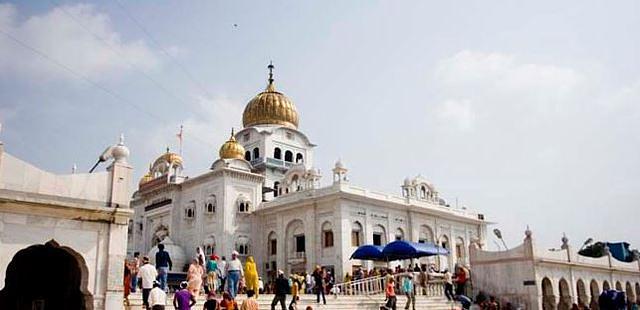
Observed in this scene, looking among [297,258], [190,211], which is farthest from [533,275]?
[190,211]

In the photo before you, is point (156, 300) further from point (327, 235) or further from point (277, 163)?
point (277, 163)

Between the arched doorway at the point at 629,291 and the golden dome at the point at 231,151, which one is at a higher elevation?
the golden dome at the point at 231,151

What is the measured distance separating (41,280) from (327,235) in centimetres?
2180

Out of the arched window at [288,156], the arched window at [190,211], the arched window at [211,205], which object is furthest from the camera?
the arched window at [288,156]

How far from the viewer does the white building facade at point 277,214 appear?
34.3m

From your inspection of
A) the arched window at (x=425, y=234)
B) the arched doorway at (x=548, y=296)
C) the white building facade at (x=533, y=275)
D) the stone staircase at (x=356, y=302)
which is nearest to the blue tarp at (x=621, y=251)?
the arched window at (x=425, y=234)

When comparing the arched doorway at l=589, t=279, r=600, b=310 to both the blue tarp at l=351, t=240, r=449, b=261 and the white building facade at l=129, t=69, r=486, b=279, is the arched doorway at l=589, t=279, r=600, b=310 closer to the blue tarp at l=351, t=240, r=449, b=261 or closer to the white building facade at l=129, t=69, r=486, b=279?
the blue tarp at l=351, t=240, r=449, b=261

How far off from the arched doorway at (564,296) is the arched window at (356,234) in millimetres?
12225

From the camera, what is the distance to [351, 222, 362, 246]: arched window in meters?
33.9

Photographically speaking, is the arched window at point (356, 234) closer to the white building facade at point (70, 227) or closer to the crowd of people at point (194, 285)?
the crowd of people at point (194, 285)

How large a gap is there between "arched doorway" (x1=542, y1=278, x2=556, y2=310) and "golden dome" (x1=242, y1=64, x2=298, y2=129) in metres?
26.9

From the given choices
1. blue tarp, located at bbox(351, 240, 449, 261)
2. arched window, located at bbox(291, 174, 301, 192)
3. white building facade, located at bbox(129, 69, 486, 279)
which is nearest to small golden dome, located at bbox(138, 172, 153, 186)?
white building facade, located at bbox(129, 69, 486, 279)

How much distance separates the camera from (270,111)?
46.2 m

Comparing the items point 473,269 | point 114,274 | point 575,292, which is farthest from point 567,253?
point 114,274
